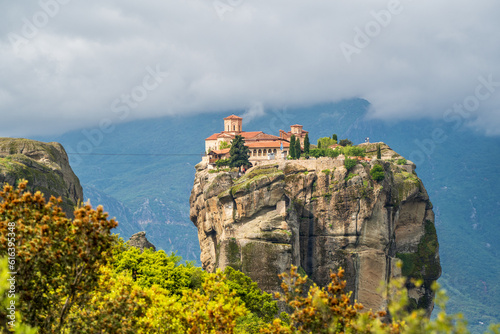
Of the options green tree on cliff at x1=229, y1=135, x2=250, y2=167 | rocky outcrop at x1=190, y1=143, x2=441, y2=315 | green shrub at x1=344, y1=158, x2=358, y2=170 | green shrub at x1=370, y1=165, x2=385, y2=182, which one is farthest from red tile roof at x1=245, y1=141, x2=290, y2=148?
green shrub at x1=370, y1=165, x2=385, y2=182

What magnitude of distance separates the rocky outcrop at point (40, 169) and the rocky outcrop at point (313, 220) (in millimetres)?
20585

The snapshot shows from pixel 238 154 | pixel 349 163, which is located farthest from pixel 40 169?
pixel 349 163

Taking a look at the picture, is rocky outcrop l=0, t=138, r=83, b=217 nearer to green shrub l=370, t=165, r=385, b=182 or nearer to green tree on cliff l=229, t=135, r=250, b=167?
green tree on cliff l=229, t=135, r=250, b=167

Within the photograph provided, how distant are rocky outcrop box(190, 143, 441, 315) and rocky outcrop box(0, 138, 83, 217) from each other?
67.5 feet

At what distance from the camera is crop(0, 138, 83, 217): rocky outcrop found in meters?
70.8

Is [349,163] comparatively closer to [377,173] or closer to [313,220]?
[377,173]

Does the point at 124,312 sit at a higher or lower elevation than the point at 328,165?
lower

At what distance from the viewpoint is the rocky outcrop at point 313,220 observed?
84.7 m

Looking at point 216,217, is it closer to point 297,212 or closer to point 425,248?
point 297,212

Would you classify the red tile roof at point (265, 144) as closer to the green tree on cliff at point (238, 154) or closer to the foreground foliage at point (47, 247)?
the green tree on cliff at point (238, 154)

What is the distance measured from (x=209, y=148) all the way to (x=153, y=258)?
69.2 meters

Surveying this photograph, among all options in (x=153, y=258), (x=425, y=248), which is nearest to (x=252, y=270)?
(x=153, y=258)

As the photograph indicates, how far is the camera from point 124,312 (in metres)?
22.9

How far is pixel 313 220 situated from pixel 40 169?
39.2m
